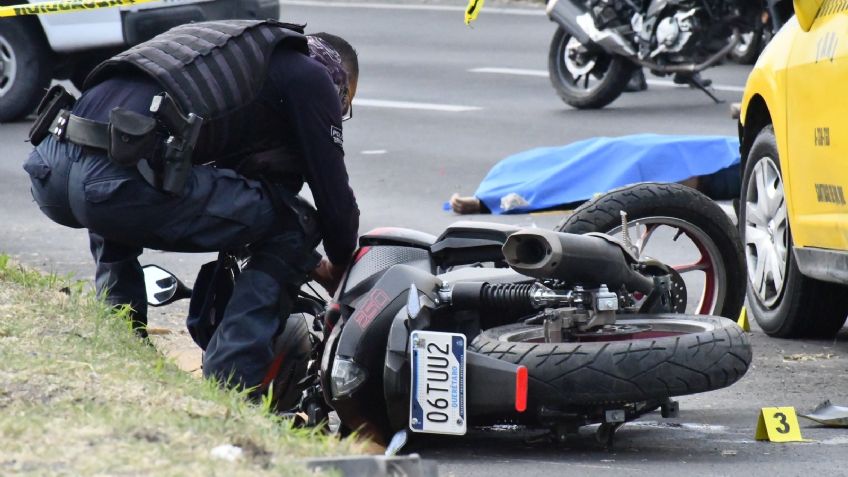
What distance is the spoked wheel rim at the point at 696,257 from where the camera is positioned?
5.71 metres

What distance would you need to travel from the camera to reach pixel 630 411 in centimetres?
465

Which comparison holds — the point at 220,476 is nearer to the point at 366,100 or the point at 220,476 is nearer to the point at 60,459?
the point at 60,459

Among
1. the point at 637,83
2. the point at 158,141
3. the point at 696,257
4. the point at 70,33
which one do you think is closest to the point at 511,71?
the point at 637,83

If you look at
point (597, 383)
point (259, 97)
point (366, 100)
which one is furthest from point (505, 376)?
point (366, 100)

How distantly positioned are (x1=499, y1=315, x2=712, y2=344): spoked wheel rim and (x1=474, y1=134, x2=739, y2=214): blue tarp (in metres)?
4.59

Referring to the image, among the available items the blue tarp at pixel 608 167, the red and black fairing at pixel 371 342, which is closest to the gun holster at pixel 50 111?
the red and black fairing at pixel 371 342

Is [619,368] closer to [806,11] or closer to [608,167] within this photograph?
[806,11]

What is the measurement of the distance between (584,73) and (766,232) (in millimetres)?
7402

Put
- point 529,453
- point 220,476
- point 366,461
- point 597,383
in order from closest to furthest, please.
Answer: point 220,476
point 366,461
point 597,383
point 529,453

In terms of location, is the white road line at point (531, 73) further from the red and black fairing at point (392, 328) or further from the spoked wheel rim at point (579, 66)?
the red and black fairing at point (392, 328)

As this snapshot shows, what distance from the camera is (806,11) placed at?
20.6 feet

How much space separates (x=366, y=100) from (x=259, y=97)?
991cm

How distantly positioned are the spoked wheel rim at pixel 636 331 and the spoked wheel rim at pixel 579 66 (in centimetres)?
928

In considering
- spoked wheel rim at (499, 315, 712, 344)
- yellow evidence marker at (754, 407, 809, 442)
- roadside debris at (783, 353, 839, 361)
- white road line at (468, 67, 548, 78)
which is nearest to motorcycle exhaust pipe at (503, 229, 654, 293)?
spoked wheel rim at (499, 315, 712, 344)
